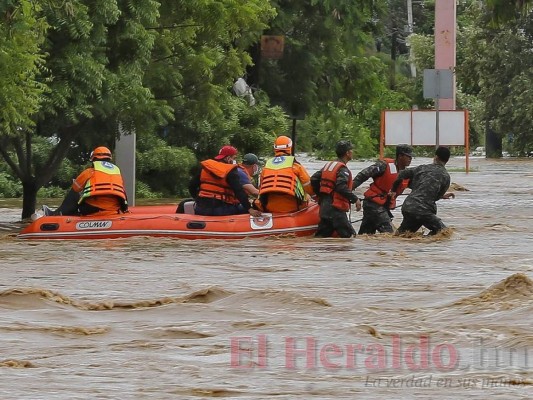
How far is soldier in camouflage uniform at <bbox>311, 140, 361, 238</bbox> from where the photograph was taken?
73.9 ft

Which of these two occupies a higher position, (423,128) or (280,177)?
(423,128)

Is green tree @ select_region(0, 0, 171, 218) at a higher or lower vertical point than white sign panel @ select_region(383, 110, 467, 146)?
higher

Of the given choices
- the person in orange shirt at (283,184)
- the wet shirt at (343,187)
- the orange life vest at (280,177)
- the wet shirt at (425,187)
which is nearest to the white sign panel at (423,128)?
the person in orange shirt at (283,184)

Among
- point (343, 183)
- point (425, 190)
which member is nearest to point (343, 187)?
point (343, 183)

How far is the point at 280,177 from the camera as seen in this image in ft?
75.1

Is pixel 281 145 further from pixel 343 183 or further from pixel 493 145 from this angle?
pixel 493 145

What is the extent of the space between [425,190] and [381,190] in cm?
61

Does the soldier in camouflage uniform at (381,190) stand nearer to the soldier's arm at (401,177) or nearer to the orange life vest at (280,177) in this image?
the soldier's arm at (401,177)

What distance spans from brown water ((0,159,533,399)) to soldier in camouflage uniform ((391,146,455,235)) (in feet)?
1.23

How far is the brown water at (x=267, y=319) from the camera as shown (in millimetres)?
10477

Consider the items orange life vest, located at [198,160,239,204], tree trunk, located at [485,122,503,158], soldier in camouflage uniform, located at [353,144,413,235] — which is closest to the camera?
soldier in camouflage uniform, located at [353,144,413,235]

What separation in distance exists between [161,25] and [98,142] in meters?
3.07

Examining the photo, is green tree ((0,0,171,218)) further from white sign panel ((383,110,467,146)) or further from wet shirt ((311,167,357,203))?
white sign panel ((383,110,467,146))

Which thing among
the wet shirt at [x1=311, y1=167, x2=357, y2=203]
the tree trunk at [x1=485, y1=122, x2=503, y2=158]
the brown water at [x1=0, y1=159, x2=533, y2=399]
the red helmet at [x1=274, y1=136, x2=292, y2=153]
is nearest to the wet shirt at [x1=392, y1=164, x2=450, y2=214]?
the brown water at [x1=0, y1=159, x2=533, y2=399]
